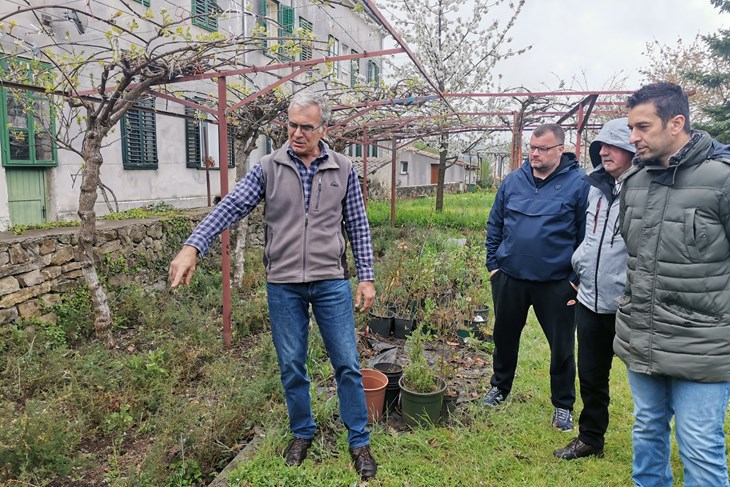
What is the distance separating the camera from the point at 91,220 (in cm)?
452

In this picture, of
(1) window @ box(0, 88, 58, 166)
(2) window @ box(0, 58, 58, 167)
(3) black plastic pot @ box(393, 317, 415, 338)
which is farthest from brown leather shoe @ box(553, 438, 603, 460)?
(1) window @ box(0, 88, 58, 166)

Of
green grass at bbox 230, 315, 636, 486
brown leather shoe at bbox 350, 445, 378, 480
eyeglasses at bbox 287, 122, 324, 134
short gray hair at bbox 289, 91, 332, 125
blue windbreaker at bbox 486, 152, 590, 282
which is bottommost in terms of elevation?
green grass at bbox 230, 315, 636, 486

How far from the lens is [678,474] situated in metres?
2.71

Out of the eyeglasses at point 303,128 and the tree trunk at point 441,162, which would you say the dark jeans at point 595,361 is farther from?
the tree trunk at point 441,162

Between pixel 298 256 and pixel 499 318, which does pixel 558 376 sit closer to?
pixel 499 318

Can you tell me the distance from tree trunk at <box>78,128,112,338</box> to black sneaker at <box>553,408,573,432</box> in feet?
13.1

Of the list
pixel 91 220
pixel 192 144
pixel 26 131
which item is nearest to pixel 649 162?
pixel 91 220

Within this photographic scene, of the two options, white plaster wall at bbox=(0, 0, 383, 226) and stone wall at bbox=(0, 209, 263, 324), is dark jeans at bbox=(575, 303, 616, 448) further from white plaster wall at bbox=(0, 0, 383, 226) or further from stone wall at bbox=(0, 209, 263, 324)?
white plaster wall at bbox=(0, 0, 383, 226)

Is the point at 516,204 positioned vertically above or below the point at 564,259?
above

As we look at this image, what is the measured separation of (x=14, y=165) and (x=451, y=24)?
11.8 meters

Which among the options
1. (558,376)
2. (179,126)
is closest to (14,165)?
(179,126)

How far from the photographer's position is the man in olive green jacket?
1847 millimetres

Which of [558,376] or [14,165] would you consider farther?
[14,165]

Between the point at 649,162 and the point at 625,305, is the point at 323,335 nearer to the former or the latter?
the point at 625,305
